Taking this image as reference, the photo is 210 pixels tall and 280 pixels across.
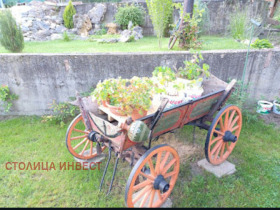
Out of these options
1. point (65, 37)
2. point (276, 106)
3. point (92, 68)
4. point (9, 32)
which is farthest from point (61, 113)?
point (276, 106)

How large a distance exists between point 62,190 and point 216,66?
3.44 metres

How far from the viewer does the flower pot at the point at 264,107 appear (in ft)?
13.9

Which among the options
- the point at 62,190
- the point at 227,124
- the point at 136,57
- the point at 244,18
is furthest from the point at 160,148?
the point at 244,18

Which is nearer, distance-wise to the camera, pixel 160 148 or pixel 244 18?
pixel 160 148

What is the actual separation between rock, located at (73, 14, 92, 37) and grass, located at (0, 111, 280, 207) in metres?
5.95

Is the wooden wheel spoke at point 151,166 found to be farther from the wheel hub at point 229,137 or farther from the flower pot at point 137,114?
the wheel hub at point 229,137

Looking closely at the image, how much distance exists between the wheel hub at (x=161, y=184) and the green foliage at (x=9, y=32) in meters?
4.53

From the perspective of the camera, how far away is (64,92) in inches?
165

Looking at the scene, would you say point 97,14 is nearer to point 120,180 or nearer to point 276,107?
point 276,107

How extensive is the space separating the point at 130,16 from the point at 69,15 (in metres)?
2.74

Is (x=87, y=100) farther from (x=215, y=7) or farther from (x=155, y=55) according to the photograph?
(x=215, y=7)

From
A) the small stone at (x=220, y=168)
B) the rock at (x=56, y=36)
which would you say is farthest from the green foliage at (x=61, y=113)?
the rock at (x=56, y=36)

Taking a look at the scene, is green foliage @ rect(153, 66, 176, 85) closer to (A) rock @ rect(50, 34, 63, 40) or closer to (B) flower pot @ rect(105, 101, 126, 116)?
(B) flower pot @ rect(105, 101, 126, 116)

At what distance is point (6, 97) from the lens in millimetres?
4207
